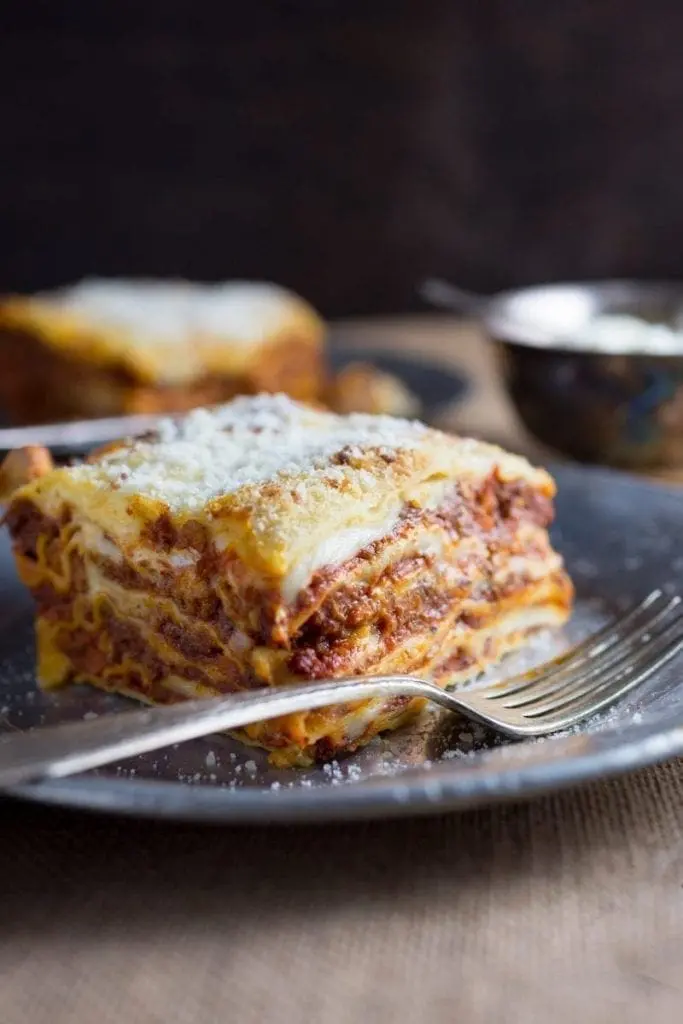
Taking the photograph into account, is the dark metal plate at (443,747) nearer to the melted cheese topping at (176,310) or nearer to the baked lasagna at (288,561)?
the baked lasagna at (288,561)

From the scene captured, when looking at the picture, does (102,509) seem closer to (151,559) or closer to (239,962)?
(151,559)

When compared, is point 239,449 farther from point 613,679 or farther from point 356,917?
point 356,917

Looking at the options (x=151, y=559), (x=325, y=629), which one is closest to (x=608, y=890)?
(x=325, y=629)

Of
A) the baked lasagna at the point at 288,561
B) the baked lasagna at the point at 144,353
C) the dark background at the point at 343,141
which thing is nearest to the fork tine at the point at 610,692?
the baked lasagna at the point at 288,561

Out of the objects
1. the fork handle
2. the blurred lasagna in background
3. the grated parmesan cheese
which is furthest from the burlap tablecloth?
the blurred lasagna in background

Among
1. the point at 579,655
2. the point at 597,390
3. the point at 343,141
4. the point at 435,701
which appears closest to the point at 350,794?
the point at 435,701

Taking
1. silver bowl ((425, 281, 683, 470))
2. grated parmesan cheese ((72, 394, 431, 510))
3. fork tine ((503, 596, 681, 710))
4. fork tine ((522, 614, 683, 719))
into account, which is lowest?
silver bowl ((425, 281, 683, 470))

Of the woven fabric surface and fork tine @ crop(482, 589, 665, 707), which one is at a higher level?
the woven fabric surface

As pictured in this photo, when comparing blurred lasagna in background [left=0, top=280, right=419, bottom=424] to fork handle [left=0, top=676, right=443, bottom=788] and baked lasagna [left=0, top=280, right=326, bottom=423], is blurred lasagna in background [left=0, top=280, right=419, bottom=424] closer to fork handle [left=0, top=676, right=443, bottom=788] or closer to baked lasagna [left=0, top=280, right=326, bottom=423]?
baked lasagna [left=0, top=280, right=326, bottom=423]
